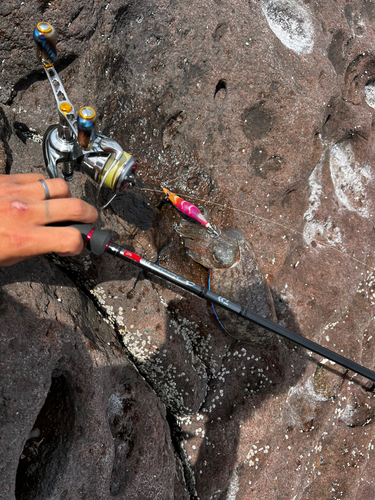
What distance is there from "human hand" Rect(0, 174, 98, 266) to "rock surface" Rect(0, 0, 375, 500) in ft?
2.12

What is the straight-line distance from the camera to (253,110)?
4.77 m

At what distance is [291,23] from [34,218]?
4.64 m

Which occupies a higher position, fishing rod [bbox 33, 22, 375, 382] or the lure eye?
fishing rod [bbox 33, 22, 375, 382]

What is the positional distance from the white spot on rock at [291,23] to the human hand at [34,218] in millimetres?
3977

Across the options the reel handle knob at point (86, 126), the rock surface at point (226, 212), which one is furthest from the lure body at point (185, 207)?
the reel handle knob at point (86, 126)

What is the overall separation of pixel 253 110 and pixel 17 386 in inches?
162

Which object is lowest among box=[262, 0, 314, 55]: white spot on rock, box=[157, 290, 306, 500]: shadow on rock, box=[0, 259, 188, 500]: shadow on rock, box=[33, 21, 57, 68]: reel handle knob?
box=[157, 290, 306, 500]: shadow on rock

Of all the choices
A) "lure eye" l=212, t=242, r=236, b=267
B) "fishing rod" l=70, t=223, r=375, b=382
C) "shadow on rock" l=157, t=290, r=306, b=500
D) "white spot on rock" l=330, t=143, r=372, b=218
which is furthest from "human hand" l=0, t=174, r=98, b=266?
"white spot on rock" l=330, t=143, r=372, b=218

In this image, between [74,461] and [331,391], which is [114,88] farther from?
[331,391]

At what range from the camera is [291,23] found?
5.11 meters

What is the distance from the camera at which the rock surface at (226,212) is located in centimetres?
371

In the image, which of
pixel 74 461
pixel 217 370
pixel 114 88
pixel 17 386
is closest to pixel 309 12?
pixel 114 88

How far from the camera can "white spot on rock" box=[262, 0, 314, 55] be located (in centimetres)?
498

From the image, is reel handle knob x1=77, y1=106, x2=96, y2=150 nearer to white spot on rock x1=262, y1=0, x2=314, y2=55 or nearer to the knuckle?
the knuckle
